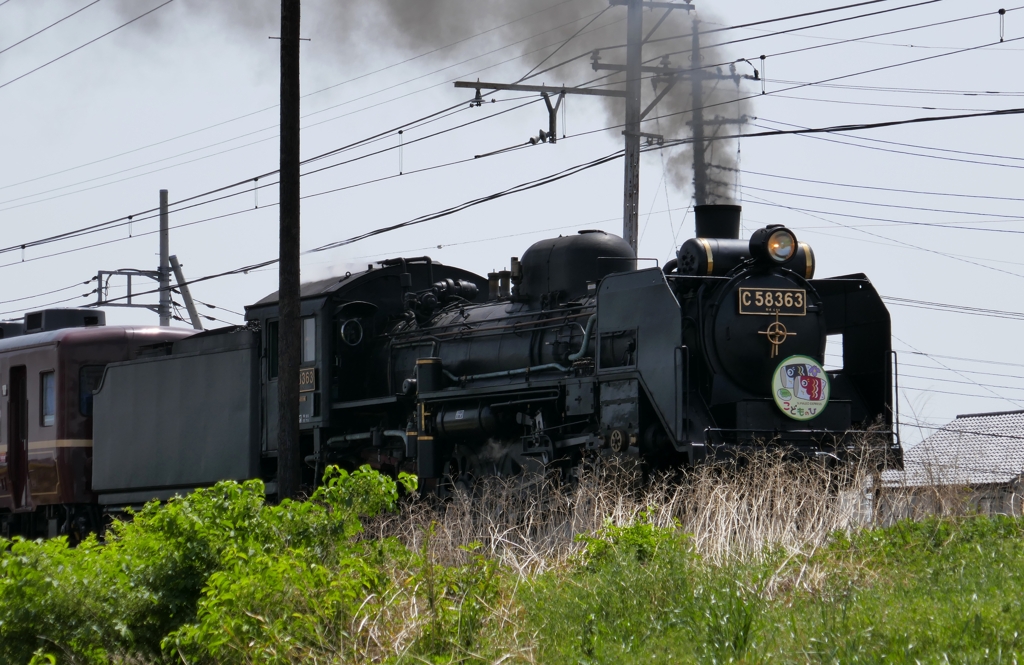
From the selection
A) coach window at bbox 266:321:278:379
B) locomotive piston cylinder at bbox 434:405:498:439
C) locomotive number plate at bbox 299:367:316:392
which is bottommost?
locomotive piston cylinder at bbox 434:405:498:439

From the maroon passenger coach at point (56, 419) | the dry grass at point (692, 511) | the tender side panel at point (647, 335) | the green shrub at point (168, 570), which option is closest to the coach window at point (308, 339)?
the maroon passenger coach at point (56, 419)

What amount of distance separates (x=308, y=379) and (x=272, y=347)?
0.59m

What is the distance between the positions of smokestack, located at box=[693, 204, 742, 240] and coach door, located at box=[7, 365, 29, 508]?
10344mm

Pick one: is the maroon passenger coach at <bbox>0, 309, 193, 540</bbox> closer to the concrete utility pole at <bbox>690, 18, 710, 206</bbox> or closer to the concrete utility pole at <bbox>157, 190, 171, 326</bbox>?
the concrete utility pole at <bbox>690, 18, 710, 206</bbox>

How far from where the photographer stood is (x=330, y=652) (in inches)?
239

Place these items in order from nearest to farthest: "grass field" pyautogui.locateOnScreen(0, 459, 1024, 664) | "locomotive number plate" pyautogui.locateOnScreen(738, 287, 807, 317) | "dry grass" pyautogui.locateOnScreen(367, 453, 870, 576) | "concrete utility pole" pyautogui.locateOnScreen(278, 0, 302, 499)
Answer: "grass field" pyautogui.locateOnScreen(0, 459, 1024, 664) < "dry grass" pyautogui.locateOnScreen(367, 453, 870, 576) < "locomotive number plate" pyautogui.locateOnScreen(738, 287, 807, 317) < "concrete utility pole" pyautogui.locateOnScreen(278, 0, 302, 499)

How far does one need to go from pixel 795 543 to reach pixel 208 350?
936 centimetres

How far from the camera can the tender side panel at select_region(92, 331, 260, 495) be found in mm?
14406

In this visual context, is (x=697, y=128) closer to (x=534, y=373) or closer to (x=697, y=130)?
(x=697, y=130)

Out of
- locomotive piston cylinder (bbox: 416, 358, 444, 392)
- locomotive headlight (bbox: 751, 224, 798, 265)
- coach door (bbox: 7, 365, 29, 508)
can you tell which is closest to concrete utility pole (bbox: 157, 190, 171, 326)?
coach door (bbox: 7, 365, 29, 508)

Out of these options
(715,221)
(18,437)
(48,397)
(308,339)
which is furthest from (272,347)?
(715,221)

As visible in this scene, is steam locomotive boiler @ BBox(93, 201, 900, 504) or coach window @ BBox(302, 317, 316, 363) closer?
steam locomotive boiler @ BBox(93, 201, 900, 504)

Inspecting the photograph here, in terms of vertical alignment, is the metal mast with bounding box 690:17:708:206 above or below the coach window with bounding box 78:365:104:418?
above

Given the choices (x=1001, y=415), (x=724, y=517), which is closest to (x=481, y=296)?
(x=724, y=517)
